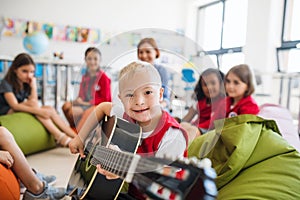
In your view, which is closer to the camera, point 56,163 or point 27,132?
point 56,163

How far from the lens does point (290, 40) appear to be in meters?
4.55

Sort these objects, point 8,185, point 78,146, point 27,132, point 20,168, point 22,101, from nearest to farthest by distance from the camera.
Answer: point 78,146
point 8,185
point 20,168
point 27,132
point 22,101

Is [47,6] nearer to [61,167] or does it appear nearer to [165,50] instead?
[61,167]

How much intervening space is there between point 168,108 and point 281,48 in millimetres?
4517

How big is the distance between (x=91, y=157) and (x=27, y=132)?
1.66 metres

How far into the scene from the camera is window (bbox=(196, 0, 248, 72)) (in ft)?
16.9

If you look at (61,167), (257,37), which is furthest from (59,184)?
(257,37)

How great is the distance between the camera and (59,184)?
5.49 feet

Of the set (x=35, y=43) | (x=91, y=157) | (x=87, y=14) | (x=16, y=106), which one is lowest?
(x=16, y=106)

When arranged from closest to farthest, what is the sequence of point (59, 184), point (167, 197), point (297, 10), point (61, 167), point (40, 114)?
point (167, 197) → point (59, 184) → point (61, 167) → point (40, 114) → point (297, 10)

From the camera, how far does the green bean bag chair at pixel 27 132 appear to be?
2133 mm

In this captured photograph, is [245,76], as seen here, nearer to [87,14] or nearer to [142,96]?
[142,96]

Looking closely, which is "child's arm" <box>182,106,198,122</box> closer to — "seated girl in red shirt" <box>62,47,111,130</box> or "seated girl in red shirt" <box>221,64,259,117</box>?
"seated girl in red shirt" <box>62,47,111,130</box>

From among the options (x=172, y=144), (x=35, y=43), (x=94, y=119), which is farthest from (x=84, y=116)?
(x=35, y=43)
